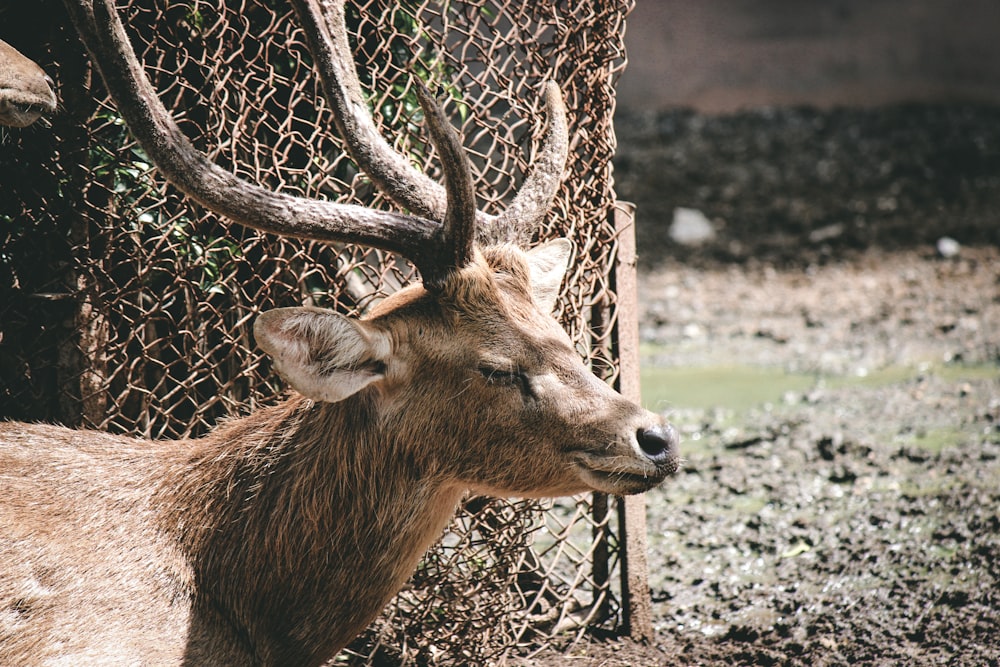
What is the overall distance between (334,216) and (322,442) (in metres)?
0.69

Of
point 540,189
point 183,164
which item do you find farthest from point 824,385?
point 183,164

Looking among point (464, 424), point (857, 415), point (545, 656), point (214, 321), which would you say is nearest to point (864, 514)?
point (857, 415)

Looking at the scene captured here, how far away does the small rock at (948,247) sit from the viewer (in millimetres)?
9242

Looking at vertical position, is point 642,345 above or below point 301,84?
above

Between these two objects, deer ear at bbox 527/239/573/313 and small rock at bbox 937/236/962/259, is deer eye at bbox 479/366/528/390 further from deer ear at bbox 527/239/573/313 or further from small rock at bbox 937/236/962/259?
small rock at bbox 937/236/962/259

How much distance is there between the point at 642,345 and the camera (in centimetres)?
823

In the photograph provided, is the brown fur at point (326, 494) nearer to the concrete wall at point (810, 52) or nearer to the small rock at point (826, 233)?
the small rock at point (826, 233)

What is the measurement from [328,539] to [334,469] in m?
0.20

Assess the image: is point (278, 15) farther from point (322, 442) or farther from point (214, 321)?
point (322, 442)

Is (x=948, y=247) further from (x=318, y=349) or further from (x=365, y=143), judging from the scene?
(x=318, y=349)

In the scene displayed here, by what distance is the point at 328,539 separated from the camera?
292 centimetres

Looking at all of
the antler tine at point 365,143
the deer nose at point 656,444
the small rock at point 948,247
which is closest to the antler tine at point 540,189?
the antler tine at point 365,143

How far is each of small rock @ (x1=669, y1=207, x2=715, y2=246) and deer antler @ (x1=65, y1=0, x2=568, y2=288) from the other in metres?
7.91

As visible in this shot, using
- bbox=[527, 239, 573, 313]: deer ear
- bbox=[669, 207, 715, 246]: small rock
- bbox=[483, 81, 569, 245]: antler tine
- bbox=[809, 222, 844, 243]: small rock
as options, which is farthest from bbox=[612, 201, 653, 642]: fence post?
bbox=[669, 207, 715, 246]: small rock
